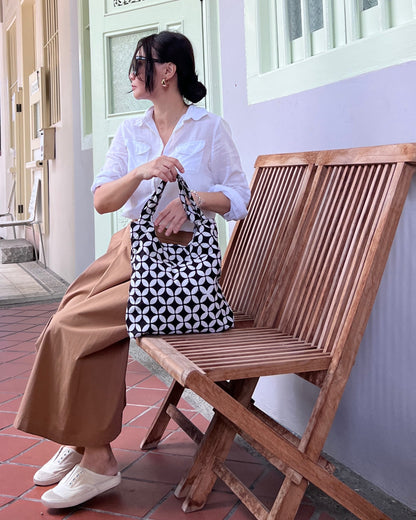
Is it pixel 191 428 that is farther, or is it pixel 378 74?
pixel 191 428

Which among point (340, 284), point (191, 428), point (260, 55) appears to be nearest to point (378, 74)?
point (340, 284)

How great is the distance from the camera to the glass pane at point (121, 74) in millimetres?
4762

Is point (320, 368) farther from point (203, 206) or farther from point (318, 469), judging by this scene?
point (203, 206)

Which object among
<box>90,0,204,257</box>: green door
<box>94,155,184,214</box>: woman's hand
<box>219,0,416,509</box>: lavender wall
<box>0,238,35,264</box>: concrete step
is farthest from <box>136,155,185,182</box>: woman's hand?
<box>0,238,35,264</box>: concrete step

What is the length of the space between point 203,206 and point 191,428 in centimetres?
80

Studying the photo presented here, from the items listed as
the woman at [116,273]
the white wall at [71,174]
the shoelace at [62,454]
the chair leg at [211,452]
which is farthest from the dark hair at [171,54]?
the white wall at [71,174]

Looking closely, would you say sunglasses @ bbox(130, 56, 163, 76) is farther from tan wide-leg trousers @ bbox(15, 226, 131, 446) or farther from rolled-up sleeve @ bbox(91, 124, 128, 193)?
tan wide-leg trousers @ bbox(15, 226, 131, 446)

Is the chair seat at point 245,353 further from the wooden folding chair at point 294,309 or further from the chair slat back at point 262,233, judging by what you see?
the chair slat back at point 262,233

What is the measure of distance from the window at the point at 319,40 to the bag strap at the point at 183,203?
0.72 metres

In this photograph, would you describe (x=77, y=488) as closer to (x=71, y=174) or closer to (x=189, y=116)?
(x=189, y=116)

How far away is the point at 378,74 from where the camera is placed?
7.55 ft

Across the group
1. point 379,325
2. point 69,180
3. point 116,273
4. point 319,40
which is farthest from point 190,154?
point 69,180

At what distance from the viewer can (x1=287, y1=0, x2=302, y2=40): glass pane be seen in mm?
2973

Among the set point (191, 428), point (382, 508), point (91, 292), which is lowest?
point (382, 508)
